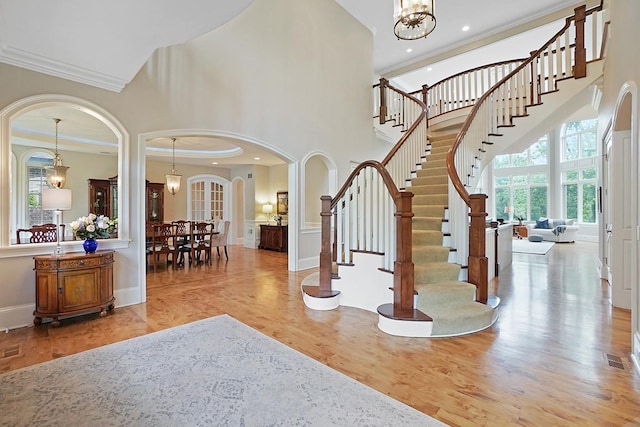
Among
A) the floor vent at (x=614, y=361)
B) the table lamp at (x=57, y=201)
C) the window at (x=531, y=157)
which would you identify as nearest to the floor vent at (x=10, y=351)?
the table lamp at (x=57, y=201)

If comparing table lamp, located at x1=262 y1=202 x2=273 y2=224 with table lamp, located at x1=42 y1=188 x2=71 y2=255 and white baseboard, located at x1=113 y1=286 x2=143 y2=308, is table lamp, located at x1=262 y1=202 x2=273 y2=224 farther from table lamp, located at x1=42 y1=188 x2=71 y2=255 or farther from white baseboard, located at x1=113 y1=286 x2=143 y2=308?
table lamp, located at x1=42 y1=188 x2=71 y2=255

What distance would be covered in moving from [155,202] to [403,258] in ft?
26.1

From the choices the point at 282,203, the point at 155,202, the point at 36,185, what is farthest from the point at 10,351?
the point at 282,203

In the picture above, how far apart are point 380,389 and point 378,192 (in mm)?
2121

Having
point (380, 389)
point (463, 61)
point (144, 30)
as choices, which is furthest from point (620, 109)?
point (463, 61)

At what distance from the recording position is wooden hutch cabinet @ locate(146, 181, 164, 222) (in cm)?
866

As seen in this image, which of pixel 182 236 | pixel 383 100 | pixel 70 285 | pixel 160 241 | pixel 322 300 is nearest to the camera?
pixel 70 285

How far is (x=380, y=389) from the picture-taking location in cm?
209

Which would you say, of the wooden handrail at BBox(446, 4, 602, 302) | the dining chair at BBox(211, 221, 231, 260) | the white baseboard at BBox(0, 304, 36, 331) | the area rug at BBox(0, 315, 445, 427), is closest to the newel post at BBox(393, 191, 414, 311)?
the area rug at BBox(0, 315, 445, 427)

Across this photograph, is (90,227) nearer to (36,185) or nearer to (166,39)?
(166,39)

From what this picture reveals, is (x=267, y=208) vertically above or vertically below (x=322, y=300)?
above

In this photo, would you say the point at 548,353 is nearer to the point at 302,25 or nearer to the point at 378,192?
the point at 378,192

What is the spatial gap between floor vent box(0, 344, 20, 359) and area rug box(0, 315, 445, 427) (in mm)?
490

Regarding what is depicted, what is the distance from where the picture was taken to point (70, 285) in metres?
3.36
